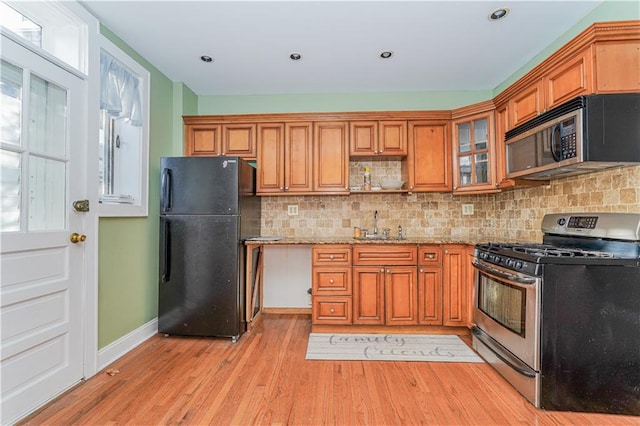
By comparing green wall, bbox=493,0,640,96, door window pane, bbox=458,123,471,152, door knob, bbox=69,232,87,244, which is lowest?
door knob, bbox=69,232,87,244

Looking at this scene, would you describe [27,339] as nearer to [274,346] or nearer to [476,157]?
[274,346]

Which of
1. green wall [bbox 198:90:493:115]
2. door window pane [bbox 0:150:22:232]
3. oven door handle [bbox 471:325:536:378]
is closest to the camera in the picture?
door window pane [bbox 0:150:22:232]

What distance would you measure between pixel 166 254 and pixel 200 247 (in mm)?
324

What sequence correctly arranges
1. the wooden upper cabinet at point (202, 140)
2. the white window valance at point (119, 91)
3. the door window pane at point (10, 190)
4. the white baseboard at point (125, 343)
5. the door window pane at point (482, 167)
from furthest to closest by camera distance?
the wooden upper cabinet at point (202, 140) < the door window pane at point (482, 167) < the white window valance at point (119, 91) < the white baseboard at point (125, 343) < the door window pane at point (10, 190)

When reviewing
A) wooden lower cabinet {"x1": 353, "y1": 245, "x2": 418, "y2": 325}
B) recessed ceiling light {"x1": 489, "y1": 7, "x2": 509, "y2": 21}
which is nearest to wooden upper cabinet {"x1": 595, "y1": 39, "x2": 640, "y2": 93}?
recessed ceiling light {"x1": 489, "y1": 7, "x2": 509, "y2": 21}

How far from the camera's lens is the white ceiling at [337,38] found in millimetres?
2070

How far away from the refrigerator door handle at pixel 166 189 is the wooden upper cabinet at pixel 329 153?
1437mm

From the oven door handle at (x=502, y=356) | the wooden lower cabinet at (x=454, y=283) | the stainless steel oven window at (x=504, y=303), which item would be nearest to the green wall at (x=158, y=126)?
the wooden lower cabinet at (x=454, y=283)

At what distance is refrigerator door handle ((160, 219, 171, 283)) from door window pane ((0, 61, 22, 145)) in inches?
48.5

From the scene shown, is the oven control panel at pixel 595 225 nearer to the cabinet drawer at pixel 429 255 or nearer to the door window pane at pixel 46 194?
the cabinet drawer at pixel 429 255

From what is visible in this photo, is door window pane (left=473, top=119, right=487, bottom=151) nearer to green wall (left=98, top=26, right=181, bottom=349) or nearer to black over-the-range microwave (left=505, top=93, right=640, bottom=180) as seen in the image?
black over-the-range microwave (left=505, top=93, right=640, bottom=180)

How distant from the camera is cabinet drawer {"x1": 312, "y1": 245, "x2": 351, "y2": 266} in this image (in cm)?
288

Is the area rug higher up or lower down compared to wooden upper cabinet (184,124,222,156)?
lower down

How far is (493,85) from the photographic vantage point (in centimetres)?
332
